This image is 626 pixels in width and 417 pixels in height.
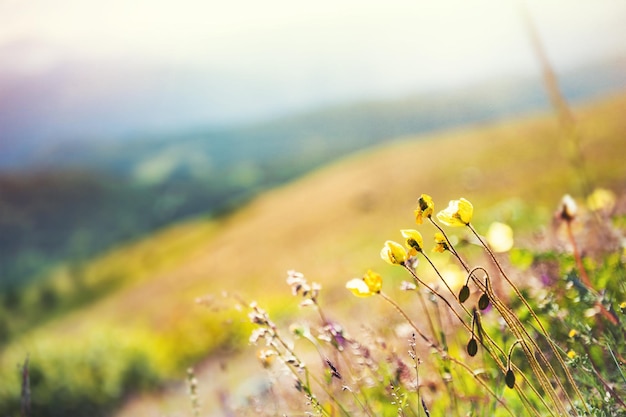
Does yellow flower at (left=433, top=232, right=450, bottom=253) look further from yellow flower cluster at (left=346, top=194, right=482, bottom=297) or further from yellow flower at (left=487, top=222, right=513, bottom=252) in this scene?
yellow flower at (left=487, top=222, right=513, bottom=252)

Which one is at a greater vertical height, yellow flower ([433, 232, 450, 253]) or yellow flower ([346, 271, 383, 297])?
yellow flower ([433, 232, 450, 253])

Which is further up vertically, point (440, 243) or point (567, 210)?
point (567, 210)

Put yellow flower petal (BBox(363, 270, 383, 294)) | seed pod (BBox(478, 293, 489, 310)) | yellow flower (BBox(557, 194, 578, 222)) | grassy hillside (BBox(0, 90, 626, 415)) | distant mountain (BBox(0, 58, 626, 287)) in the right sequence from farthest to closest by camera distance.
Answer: distant mountain (BBox(0, 58, 626, 287))
grassy hillside (BBox(0, 90, 626, 415))
yellow flower (BBox(557, 194, 578, 222))
yellow flower petal (BBox(363, 270, 383, 294))
seed pod (BBox(478, 293, 489, 310))

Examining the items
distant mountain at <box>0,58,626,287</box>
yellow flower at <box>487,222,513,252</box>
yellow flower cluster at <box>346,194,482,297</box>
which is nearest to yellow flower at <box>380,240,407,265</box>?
yellow flower cluster at <box>346,194,482,297</box>

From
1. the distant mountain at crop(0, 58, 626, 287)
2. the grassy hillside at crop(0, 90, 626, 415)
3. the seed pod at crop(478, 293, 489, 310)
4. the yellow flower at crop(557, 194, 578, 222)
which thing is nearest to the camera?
the seed pod at crop(478, 293, 489, 310)

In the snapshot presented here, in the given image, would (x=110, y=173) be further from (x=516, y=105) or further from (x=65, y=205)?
(x=516, y=105)

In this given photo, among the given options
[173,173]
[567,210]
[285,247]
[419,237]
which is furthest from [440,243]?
[173,173]

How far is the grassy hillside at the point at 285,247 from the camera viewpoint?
7246 mm

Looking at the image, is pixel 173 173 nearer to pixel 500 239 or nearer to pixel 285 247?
pixel 285 247

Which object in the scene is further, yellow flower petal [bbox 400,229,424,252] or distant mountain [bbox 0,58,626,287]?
distant mountain [bbox 0,58,626,287]

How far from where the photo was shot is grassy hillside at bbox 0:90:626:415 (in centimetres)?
725

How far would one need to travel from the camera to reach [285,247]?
20.3 metres

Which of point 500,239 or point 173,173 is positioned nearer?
point 500,239

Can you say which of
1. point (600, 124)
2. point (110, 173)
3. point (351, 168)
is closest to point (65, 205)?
point (110, 173)
